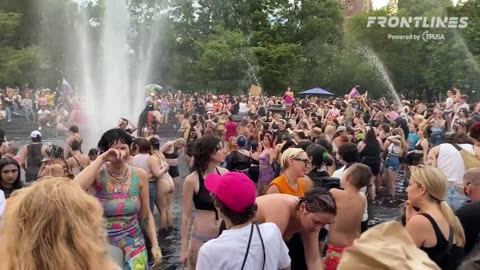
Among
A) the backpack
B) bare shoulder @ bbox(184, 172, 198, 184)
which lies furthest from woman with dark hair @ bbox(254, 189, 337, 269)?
the backpack

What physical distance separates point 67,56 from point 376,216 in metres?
34.9

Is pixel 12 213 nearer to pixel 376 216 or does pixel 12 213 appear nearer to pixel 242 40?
pixel 376 216

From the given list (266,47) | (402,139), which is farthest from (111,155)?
(266,47)

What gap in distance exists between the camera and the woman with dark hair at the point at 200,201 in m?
5.24

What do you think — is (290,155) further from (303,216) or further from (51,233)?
(51,233)

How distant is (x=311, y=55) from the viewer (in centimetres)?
5272

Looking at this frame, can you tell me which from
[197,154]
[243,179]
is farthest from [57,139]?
[243,179]

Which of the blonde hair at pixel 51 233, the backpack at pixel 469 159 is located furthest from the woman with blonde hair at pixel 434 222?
the backpack at pixel 469 159

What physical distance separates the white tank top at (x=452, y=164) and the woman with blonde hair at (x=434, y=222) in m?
2.63

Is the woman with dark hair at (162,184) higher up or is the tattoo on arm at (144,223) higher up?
the tattoo on arm at (144,223)

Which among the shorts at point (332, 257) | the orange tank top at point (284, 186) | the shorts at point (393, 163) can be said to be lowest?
the shorts at point (393, 163)

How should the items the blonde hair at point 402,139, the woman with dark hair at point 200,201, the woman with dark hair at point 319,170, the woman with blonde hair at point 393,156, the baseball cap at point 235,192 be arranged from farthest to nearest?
the blonde hair at point 402,139
the woman with blonde hair at point 393,156
the woman with dark hair at point 319,170
the woman with dark hair at point 200,201
the baseball cap at point 235,192

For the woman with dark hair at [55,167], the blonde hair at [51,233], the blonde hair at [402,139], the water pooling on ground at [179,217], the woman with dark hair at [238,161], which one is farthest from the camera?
the blonde hair at [402,139]

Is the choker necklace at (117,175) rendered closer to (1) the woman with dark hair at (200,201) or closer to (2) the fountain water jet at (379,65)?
(1) the woman with dark hair at (200,201)
